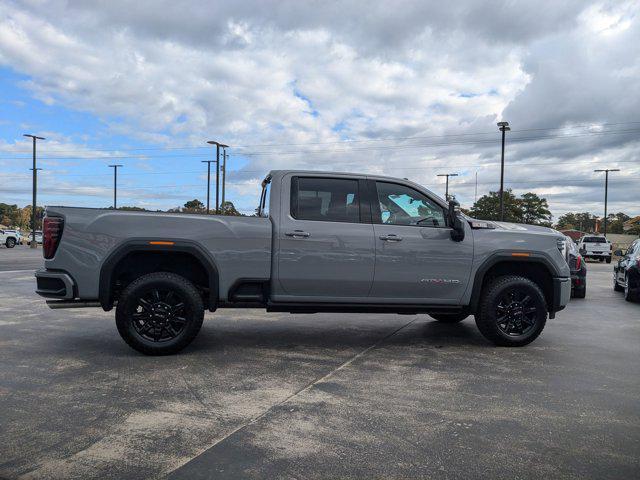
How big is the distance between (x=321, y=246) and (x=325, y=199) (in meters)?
0.59

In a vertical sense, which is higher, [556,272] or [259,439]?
[556,272]

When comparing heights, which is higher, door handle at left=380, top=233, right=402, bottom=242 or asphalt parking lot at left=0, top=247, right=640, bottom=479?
door handle at left=380, top=233, right=402, bottom=242

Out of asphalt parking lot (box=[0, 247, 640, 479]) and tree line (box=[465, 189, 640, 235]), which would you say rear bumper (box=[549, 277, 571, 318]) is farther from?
tree line (box=[465, 189, 640, 235])

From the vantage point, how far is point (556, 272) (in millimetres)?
5957

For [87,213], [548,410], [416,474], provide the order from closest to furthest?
[416,474] < [548,410] < [87,213]

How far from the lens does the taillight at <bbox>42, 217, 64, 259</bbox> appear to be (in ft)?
16.6

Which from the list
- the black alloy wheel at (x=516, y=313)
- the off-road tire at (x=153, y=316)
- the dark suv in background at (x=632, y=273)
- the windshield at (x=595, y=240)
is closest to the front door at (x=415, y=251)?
the black alloy wheel at (x=516, y=313)

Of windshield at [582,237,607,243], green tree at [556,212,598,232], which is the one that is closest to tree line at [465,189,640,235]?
windshield at [582,237,607,243]

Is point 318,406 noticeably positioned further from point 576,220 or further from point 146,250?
point 576,220

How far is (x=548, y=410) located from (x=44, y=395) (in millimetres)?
3988

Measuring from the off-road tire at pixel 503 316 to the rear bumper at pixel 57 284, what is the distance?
444 centimetres

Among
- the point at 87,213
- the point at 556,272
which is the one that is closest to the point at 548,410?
the point at 556,272

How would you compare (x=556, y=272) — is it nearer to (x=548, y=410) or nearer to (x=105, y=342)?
(x=548, y=410)

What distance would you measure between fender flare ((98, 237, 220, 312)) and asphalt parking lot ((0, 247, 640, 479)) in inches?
28.1
